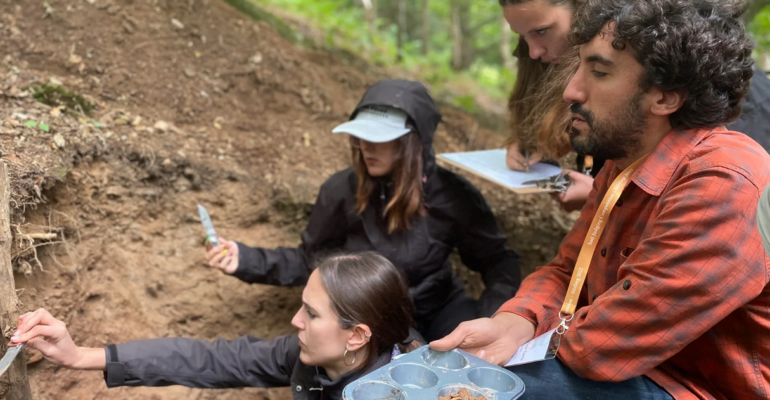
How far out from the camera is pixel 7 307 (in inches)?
80.1

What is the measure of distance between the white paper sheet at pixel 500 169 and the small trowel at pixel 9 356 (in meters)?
2.09

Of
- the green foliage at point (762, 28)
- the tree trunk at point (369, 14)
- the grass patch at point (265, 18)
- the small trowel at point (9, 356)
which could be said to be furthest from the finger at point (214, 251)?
the tree trunk at point (369, 14)

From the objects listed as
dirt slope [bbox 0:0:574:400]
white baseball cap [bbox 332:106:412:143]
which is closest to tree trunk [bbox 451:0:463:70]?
dirt slope [bbox 0:0:574:400]

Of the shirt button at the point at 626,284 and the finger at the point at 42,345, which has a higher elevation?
the shirt button at the point at 626,284

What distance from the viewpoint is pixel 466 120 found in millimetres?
5656

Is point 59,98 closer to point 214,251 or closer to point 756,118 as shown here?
point 214,251

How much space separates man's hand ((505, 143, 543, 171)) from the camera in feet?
10.1

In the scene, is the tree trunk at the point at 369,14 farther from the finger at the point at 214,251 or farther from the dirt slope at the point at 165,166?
the finger at the point at 214,251

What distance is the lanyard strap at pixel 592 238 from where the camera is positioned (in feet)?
6.43

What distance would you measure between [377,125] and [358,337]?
1.14 metres

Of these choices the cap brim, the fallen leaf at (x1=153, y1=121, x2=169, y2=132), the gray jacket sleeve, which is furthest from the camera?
the fallen leaf at (x1=153, y1=121, x2=169, y2=132)

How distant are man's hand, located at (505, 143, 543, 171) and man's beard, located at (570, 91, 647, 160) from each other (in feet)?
3.55

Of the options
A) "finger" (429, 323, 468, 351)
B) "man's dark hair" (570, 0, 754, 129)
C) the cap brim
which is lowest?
"finger" (429, 323, 468, 351)

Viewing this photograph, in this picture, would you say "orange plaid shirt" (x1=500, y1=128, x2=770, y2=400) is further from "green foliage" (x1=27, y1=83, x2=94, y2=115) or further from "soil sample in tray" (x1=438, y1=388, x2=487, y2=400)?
"green foliage" (x1=27, y1=83, x2=94, y2=115)
